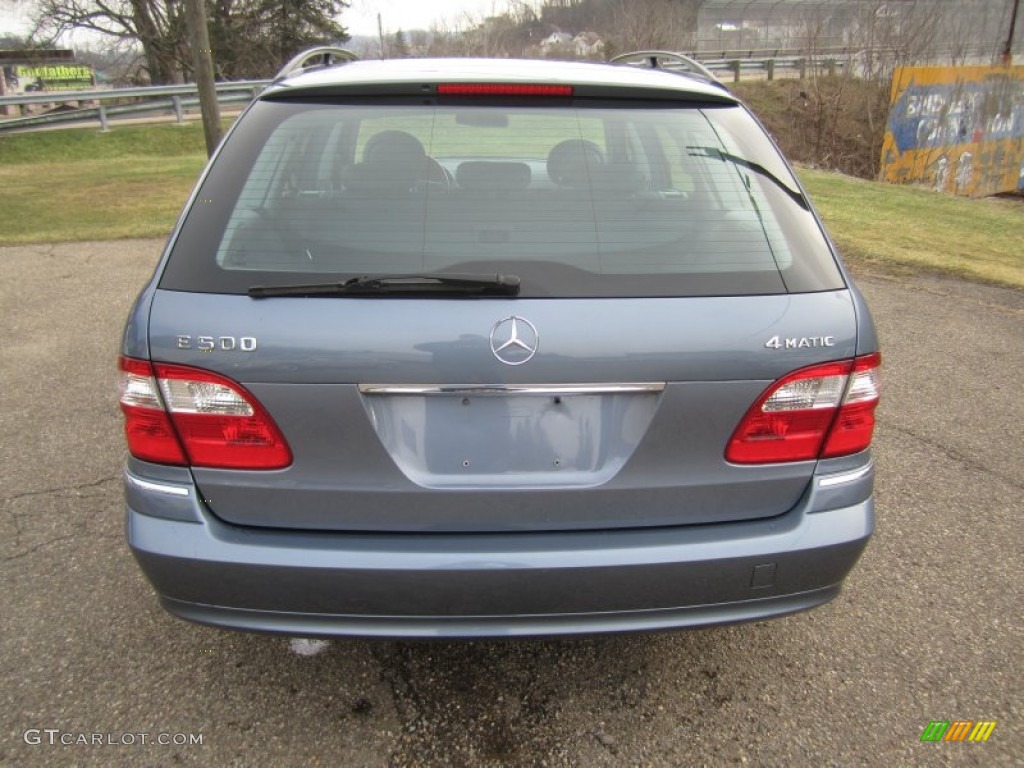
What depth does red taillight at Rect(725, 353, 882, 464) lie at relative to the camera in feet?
6.01

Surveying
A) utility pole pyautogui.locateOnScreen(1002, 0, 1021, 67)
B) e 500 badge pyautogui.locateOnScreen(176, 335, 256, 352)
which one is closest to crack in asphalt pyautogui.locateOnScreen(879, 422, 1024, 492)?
e 500 badge pyautogui.locateOnScreen(176, 335, 256, 352)

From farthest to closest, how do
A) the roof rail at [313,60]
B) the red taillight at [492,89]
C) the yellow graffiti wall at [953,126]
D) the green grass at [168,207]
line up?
the yellow graffiti wall at [953,126] → the green grass at [168,207] → the roof rail at [313,60] → the red taillight at [492,89]

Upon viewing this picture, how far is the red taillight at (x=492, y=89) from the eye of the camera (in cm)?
200

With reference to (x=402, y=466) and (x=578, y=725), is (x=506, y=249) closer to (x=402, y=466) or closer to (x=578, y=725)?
(x=402, y=466)

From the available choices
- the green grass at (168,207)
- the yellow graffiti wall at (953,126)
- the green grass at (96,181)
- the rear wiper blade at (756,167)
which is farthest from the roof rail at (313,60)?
the yellow graffiti wall at (953,126)

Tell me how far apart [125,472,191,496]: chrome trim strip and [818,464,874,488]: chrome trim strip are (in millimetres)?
1627

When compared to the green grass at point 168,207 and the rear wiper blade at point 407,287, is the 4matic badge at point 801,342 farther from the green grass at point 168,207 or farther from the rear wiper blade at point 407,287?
the green grass at point 168,207

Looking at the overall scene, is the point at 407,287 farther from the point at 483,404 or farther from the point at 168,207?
the point at 168,207

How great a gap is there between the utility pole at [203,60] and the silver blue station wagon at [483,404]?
727 cm

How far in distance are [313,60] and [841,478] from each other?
2.78m

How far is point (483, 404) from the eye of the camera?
5.73 ft

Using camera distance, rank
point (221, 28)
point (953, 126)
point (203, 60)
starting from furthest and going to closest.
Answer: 1. point (221, 28)
2. point (953, 126)
3. point (203, 60)

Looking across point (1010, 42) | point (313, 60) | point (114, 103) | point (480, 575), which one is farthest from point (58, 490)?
point (1010, 42)

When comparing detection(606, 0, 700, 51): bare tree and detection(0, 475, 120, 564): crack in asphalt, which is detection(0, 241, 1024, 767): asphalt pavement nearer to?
detection(0, 475, 120, 564): crack in asphalt
